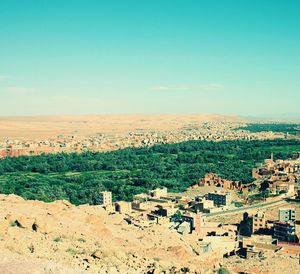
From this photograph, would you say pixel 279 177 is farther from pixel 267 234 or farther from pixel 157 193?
pixel 267 234

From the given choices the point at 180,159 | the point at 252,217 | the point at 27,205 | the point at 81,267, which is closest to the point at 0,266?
the point at 81,267

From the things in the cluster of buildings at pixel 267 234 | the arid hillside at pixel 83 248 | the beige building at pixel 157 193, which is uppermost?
the arid hillside at pixel 83 248

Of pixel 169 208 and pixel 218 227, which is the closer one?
pixel 218 227

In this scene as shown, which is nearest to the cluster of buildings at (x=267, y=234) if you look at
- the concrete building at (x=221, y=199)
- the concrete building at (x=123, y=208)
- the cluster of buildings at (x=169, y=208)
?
the cluster of buildings at (x=169, y=208)

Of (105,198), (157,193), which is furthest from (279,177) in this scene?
(105,198)

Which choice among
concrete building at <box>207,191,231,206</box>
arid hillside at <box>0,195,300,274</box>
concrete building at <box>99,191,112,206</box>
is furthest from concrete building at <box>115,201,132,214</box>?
arid hillside at <box>0,195,300,274</box>

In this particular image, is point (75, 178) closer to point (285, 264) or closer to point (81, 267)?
point (285, 264)

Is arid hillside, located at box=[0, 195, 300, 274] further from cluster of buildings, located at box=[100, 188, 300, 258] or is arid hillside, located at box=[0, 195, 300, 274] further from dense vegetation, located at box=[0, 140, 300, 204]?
dense vegetation, located at box=[0, 140, 300, 204]

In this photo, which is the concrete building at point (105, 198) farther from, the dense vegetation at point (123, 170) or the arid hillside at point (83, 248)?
the arid hillside at point (83, 248)
